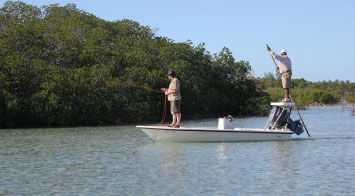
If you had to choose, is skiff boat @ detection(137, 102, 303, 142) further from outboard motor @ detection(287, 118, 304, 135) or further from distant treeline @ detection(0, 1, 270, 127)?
distant treeline @ detection(0, 1, 270, 127)

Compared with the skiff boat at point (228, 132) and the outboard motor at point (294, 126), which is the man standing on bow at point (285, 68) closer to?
the skiff boat at point (228, 132)

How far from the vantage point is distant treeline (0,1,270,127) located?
1165 inches

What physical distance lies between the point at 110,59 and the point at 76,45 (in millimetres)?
2585

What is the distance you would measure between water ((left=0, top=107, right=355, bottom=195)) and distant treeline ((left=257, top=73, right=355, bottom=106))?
251ft

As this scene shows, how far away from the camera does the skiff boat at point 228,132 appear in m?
17.9

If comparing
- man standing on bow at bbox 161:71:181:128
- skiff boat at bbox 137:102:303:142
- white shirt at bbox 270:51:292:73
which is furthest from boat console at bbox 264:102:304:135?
man standing on bow at bbox 161:71:181:128

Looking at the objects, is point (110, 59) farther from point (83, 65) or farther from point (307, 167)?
point (307, 167)

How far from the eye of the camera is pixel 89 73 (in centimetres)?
3247

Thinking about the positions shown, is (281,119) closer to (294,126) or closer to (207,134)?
(294,126)

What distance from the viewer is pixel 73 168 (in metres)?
13.9

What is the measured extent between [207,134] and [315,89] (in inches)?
3863

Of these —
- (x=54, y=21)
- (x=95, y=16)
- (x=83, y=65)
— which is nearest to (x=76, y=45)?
(x=83, y=65)

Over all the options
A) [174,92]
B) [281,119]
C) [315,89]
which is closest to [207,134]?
[174,92]

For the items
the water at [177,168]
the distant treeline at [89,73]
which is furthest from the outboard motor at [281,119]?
the distant treeline at [89,73]
